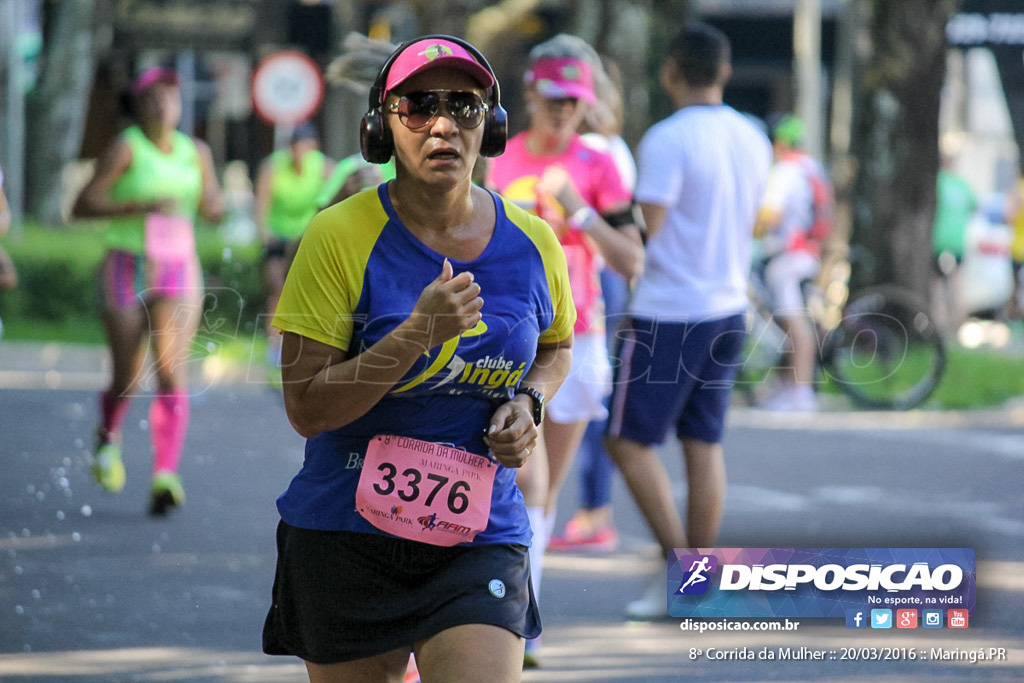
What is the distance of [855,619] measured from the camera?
6129mm

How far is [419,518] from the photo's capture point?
343cm

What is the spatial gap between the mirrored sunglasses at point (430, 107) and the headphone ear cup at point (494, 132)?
19 cm

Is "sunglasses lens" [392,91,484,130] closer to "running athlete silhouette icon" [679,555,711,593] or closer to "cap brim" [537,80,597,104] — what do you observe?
"cap brim" [537,80,597,104]

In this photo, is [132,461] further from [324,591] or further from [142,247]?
[324,591]

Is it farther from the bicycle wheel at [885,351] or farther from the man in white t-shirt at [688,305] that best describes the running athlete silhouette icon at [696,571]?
the bicycle wheel at [885,351]

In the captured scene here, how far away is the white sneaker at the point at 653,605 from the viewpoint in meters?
6.48

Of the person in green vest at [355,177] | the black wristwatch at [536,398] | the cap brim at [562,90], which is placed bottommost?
the black wristwatch at [536,398]

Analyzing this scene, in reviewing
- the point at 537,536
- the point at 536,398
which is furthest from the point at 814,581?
the point at 536,398

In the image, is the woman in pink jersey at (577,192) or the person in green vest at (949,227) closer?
→ the woman in pink jersey at (577,192)

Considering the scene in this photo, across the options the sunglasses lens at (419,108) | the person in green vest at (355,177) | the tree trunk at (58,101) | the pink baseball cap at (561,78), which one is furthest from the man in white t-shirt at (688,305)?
the tree trunk at (58,101)

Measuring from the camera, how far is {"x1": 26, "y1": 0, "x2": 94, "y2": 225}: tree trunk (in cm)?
2253

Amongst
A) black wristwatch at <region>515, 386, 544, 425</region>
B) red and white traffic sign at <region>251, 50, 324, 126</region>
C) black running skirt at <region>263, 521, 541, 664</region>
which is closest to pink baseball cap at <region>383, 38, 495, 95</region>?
black wristwatch at <region>515, 386, 544, 425</region>

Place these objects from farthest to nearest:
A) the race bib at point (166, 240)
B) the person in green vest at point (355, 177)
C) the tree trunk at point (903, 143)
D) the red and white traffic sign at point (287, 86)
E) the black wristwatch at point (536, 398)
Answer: the red and white traffic sign at point (287, 86)
the tree trunk at point (903, 143)
the race bib at point (166, 240)
the person in green vest at point (355, 177)
the black wristwatch at point (536, 398)

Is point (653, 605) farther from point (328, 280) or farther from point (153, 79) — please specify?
point (153, 79)
